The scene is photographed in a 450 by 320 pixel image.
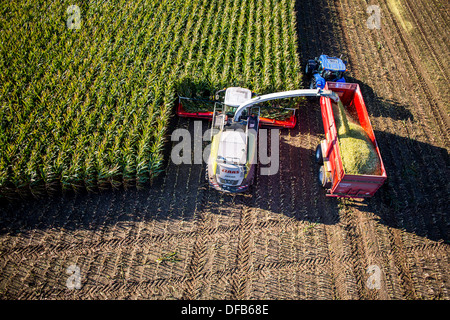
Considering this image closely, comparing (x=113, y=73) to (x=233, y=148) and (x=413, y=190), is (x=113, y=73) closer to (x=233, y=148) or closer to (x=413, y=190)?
(x=233, y=148)

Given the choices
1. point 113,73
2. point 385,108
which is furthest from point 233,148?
point 385,108

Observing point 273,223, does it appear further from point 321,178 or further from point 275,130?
point 275,130

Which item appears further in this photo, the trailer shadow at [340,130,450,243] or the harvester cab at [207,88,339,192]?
the trailer shadow at [340,130,450,243]

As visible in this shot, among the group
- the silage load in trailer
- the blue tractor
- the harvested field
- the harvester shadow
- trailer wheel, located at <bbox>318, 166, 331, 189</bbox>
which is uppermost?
the blue tractor

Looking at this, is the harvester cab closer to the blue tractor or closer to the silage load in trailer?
the silage load in trailer

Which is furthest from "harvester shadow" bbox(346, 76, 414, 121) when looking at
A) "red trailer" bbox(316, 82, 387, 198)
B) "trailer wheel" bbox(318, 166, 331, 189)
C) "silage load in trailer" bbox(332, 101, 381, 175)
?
"trailer wheel" bbox(318, 166, 331, 189)

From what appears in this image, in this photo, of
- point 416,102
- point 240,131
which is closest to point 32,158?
point 240,131
